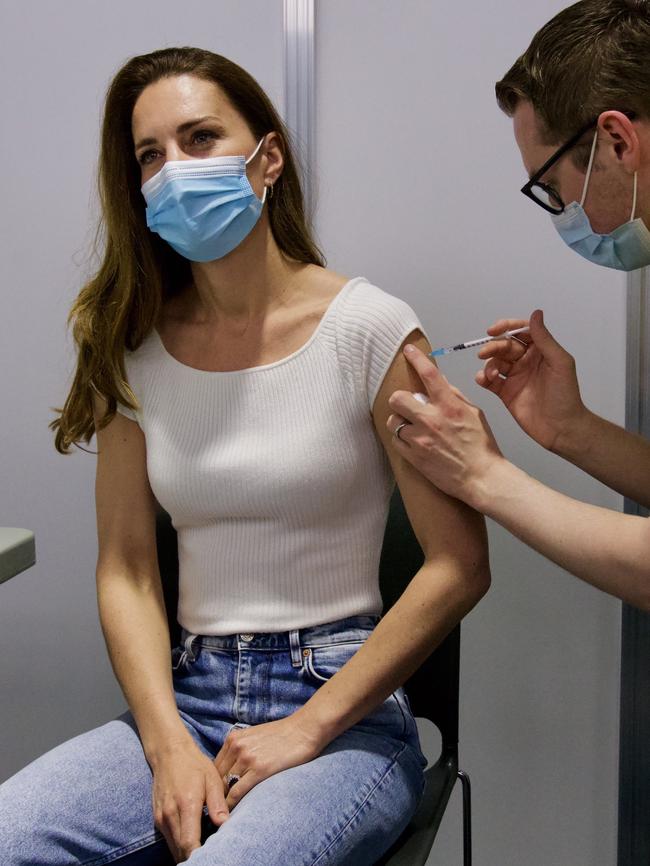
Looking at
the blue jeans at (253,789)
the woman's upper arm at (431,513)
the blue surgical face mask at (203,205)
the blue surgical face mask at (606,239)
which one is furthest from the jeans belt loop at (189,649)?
the blue surgical face mask at (606,239)

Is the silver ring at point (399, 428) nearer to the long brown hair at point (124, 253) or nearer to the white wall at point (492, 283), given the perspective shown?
the long brown hair at point (124, 253)

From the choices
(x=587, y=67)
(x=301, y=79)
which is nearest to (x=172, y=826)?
(x=587, y=67)

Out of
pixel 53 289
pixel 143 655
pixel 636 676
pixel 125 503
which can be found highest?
pixel 53 289

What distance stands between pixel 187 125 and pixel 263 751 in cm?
87

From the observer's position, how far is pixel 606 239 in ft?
4.10

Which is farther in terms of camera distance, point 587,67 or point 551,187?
point 551,187

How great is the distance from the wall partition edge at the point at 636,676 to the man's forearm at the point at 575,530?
605mm

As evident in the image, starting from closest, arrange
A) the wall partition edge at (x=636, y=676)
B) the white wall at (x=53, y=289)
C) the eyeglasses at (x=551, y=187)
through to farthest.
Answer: the eyeglasses at (x=551, y=187)
the wall partition edge at (x=636, y=676)
the white wall at (x=53, y=289)

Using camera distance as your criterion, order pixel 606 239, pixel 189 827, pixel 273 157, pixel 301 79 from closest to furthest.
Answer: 1. pixel 189 827
2. pixel 606 239
3. pixel 273 157
4. pixel 301 79

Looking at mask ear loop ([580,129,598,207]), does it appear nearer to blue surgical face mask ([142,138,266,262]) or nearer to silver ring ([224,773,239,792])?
blue surgical face mask ([142,138,266,262])

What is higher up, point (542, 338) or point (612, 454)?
point (542, 338)

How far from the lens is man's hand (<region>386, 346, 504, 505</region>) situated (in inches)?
49.0

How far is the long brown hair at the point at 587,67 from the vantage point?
1.12 meters

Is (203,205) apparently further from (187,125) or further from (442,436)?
(442,436)
